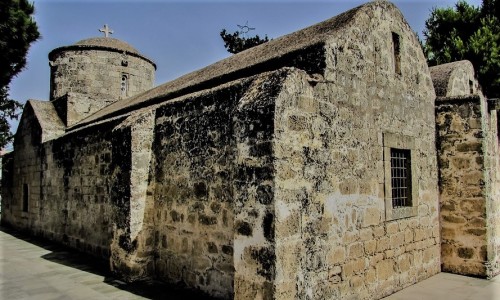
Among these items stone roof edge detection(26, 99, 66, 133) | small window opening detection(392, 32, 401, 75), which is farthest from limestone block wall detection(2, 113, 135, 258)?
small window opening detection(392, 32, 401, 75)

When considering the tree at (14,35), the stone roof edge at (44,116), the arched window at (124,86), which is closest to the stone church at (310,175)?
the tree at (14,35)

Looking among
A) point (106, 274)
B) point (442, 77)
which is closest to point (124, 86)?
point (106, 274)

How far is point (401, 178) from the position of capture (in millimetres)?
5840

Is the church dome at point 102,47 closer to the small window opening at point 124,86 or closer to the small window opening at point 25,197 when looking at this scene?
the small window opening at point 124,86

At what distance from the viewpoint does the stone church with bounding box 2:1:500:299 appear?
12.1 ft

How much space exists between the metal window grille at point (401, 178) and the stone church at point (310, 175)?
0.08 feet

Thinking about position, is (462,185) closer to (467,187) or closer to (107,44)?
(467,187)

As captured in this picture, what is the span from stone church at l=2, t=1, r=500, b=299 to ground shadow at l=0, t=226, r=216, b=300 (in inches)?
6.9

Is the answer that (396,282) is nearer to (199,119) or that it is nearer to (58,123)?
(199,119)

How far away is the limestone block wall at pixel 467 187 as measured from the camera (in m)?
6.09

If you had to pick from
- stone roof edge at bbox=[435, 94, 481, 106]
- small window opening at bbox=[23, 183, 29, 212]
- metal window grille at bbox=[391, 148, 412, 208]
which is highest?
stone roof edge at bbox=[435, 94, 481, 106]

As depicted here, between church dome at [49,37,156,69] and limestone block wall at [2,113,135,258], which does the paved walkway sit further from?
church dome at [49,37,156,69]

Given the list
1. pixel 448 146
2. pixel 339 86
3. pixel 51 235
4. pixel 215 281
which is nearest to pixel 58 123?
pixel 51 235

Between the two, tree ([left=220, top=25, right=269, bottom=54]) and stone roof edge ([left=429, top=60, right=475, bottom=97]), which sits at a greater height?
tree ([left=220, top=25, right=269, bottom=54])
